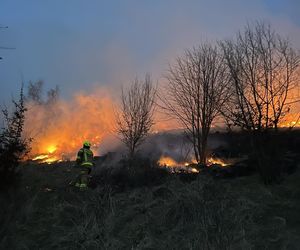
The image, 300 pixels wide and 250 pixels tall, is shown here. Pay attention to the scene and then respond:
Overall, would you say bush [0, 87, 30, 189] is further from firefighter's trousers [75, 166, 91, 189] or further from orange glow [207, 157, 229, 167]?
orange glow [207, 157, 229, 167]

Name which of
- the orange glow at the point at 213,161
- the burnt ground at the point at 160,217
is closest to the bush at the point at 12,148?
the burnt ground at the point at 160,217

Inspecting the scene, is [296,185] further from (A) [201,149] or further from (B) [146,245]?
(A) [201,149]

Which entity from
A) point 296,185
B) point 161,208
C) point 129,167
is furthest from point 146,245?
point 129,167

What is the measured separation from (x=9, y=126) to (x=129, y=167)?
15.9 feet

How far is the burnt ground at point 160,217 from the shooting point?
948 centimetres

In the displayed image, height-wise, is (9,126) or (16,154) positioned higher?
(9,126)

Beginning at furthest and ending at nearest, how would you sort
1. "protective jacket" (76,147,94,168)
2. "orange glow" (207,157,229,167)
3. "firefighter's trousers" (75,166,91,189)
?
"orange glow" (207,157,229,167) → "protective jacket" (76,147,94,168) → "firefighter's trousers" (75,166,91,189)

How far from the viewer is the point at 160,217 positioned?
11.3m

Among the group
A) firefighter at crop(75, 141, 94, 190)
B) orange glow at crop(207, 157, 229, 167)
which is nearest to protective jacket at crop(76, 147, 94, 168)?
firefighter at crop(75, 141, 94, 190)

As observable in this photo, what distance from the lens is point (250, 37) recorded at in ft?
56.5

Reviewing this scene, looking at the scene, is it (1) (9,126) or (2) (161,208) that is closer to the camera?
(2) (161,208)

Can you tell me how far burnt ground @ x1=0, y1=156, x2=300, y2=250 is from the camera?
31.1 ft

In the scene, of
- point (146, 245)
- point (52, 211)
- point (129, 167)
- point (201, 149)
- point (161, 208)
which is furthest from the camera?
point (201, 149)

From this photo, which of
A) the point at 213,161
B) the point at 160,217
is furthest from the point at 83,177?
the point at 213,161
